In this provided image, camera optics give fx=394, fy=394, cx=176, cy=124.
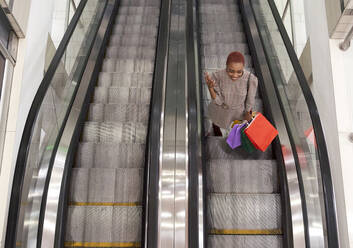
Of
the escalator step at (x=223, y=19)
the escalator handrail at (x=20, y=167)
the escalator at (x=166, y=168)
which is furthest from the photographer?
the escalator step at (x=223, y=19)

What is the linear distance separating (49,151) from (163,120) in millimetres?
974

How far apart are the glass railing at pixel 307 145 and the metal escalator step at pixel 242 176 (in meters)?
0.39

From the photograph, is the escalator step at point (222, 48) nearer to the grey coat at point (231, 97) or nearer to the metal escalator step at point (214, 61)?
the metal escalator step at point (214, 61)

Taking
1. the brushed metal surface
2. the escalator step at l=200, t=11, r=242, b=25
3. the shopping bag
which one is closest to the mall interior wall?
the shopping bag

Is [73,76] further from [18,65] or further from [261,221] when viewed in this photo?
[261,221]

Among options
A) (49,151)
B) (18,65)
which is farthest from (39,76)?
(49,151)

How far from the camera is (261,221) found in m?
3.29

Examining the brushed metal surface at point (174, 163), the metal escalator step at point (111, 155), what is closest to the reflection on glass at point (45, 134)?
the metal escalator step at point (111, 155)

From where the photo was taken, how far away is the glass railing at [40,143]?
2674 mm

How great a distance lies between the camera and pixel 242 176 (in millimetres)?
3590

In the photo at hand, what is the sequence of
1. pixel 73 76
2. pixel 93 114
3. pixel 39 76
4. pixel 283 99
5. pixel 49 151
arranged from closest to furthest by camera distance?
pixel 49 151 → pixel 283 99 → pixel 73 76 → pixel 93 114 → pixel 39 76

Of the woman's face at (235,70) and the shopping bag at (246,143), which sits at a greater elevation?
the woman's face at (235,70)

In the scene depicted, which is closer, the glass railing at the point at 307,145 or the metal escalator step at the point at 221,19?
the glass railing at the point at 307,145

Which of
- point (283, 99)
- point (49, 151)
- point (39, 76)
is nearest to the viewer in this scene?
point (49, 151)
